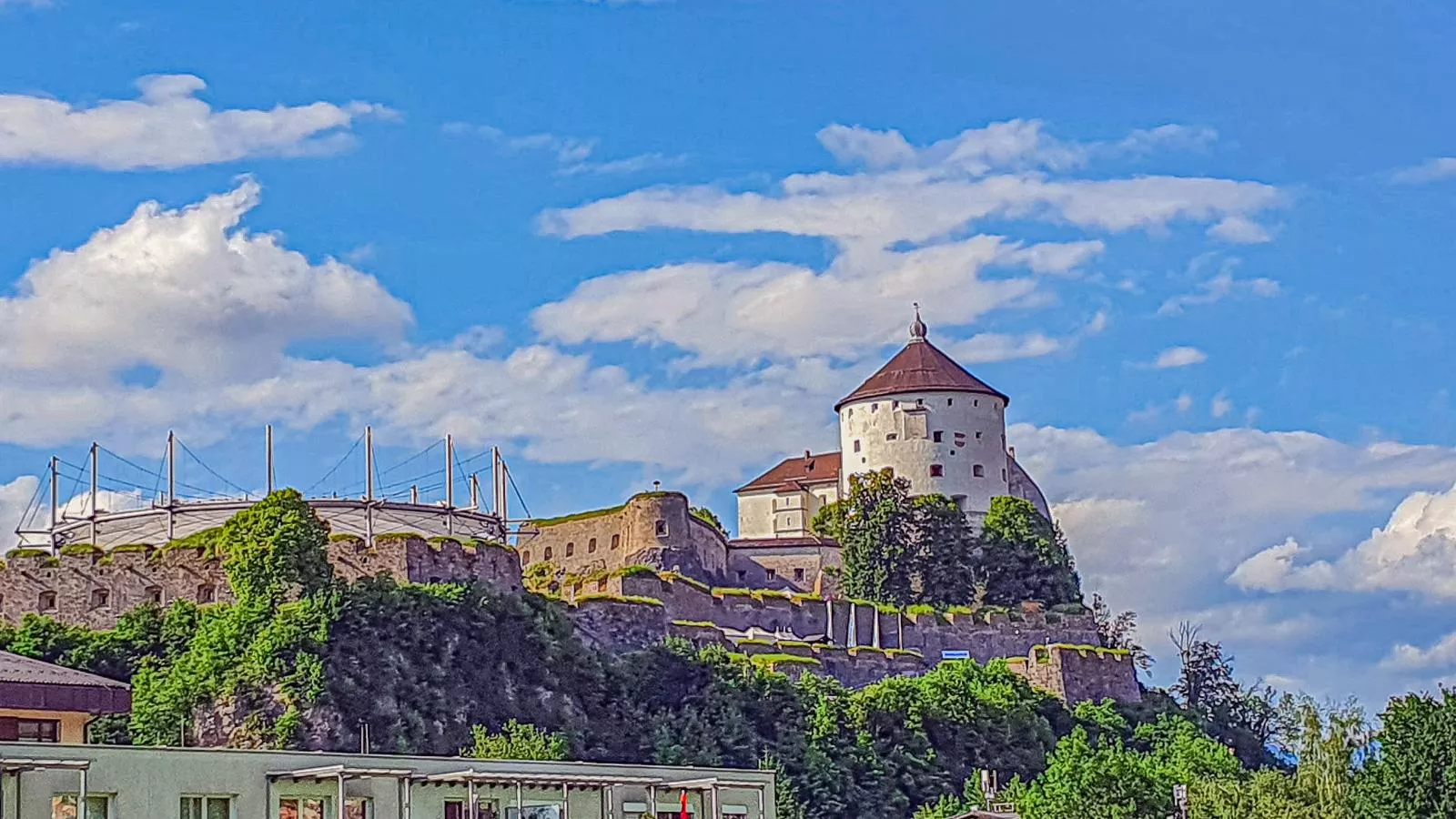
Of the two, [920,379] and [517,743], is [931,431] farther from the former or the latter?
[517,743]

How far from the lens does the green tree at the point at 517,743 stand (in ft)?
222

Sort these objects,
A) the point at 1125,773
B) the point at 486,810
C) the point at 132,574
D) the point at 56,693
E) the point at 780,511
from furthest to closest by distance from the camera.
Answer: the point at 780,511
the point at 132,574
the point at 1125,773
the point at 56,693
the point at 486,810

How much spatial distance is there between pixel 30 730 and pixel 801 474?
68711 millimetres

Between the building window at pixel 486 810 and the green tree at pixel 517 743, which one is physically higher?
the green tree at pixel 517 743

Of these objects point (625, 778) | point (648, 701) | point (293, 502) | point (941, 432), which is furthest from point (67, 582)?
point (941, 432)

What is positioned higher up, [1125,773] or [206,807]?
[1125,773]

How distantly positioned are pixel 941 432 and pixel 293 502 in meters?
37.0

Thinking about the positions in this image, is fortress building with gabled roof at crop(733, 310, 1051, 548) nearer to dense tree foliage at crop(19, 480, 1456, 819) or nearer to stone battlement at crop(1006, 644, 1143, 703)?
stone battlement at crop(1006, 644, 1143, 703)

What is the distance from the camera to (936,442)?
3964 inches

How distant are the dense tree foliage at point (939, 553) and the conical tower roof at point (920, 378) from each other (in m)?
7.64

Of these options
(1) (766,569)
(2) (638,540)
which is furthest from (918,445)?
(2) (638,540)

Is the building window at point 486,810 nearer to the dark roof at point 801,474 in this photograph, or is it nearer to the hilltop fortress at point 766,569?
the hilltop fortress at point 766,569

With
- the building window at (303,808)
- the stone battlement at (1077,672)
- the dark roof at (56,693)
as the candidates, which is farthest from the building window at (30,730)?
the stone battlement at (1077,672)

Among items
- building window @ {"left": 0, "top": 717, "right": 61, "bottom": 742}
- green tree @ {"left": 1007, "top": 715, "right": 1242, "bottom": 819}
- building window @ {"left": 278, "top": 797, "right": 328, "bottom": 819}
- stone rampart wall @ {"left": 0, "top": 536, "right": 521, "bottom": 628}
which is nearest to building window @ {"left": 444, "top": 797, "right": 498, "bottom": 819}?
building window @ {"left": 278, "top": 797, "right": 328, "bottom": 819}
